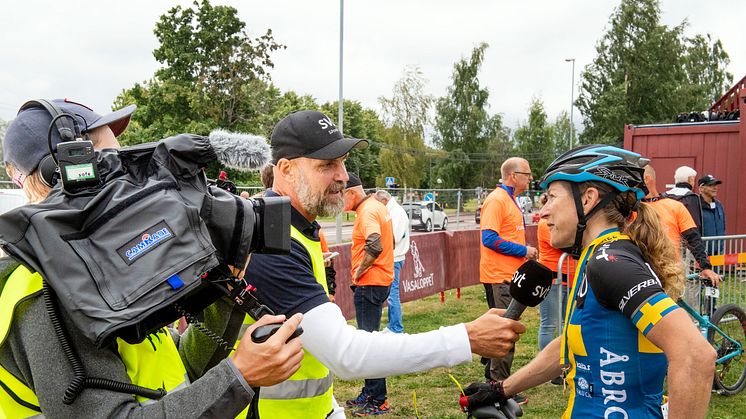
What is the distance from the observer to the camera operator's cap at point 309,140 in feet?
8.47

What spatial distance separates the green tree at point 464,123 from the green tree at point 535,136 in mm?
7305

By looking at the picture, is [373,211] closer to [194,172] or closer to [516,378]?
[516,378]

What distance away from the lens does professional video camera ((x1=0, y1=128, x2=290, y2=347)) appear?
3.71 feet

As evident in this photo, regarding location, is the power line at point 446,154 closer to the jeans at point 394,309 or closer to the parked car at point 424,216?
the parked car at point 424,216

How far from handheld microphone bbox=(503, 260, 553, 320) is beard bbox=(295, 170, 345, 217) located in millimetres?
862

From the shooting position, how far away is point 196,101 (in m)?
27.2

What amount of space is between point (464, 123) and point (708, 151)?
38.9 meters

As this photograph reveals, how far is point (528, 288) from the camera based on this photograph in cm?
217

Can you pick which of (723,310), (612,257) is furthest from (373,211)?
(612,257)

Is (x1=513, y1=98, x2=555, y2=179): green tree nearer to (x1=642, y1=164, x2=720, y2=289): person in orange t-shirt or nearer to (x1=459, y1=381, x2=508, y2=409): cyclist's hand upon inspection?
(x1=642, y1=164, x2=720, y2=289): person in orange t-shirt

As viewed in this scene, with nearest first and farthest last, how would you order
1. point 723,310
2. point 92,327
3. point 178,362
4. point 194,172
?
point 92,327 < point 194,172 < point 178,362 < point 723,310

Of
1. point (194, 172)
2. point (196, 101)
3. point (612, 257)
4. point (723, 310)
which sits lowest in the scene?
point (723, 310)

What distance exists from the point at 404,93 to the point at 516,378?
4266 cm

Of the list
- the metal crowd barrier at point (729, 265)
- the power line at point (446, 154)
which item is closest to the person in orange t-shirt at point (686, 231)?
the metal crowd barrier at point (729, 265)
